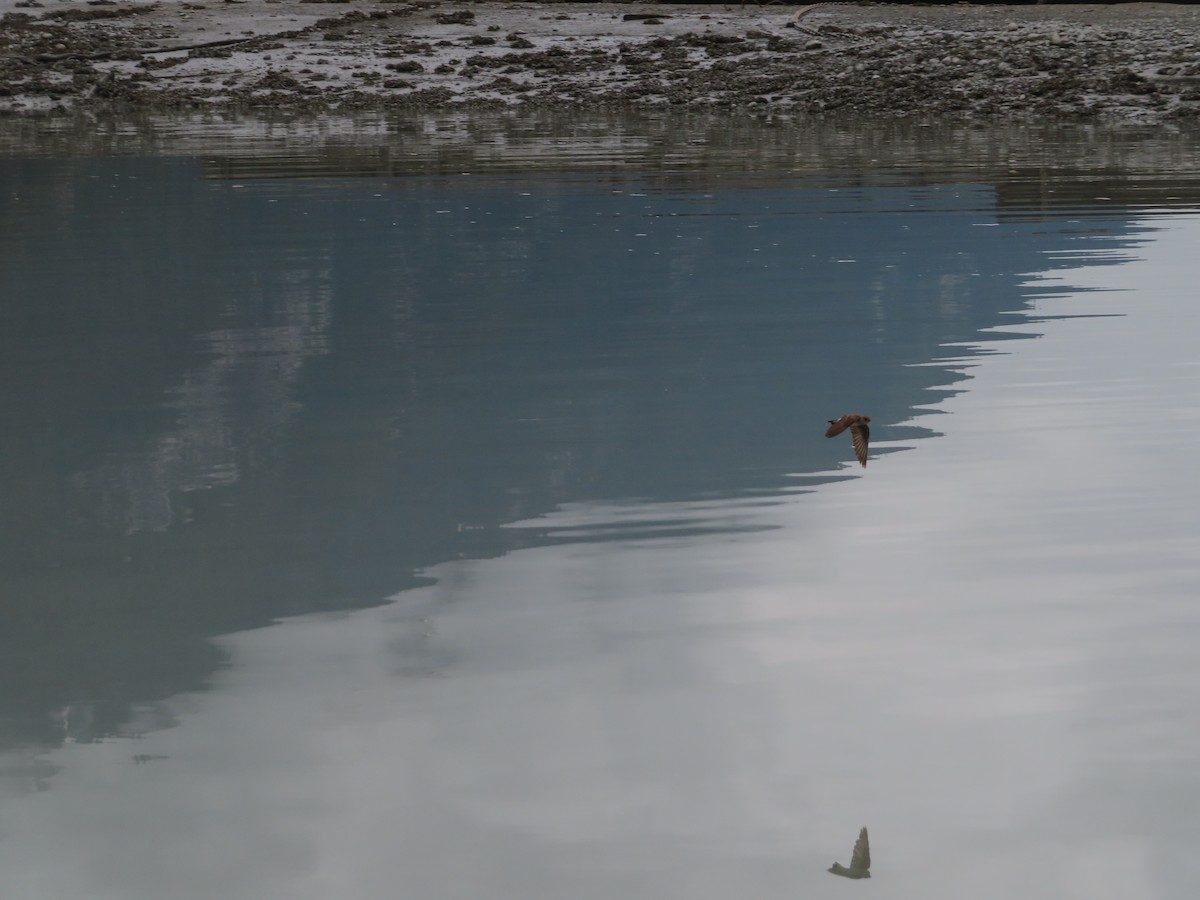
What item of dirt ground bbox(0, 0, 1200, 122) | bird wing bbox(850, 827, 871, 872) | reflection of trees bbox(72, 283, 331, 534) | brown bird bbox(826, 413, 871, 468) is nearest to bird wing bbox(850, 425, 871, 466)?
brown bird bbox(826, 413, 871, 468)

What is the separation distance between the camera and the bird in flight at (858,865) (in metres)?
1.86

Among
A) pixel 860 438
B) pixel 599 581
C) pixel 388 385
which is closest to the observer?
pixel 599 581

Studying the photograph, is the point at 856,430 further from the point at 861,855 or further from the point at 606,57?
the point at 606,57

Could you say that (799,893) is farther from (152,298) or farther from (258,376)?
(152,298)

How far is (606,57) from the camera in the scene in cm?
2239

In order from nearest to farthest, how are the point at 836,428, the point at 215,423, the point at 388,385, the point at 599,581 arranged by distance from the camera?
the point at 599,581, the point at 836,428, the point at 215,423, the point at 388,385

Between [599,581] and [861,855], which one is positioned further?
[599,581]

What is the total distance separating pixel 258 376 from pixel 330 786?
8.44 feet

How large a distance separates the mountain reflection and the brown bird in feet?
0.21

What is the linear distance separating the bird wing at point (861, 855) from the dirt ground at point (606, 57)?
54.1 ft

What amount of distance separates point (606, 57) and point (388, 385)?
18.7 meters

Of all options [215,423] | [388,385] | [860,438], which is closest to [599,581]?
[860,438]

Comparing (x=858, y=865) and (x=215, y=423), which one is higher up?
(x=215, y=423)

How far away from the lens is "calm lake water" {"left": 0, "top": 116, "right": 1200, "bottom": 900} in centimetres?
197
